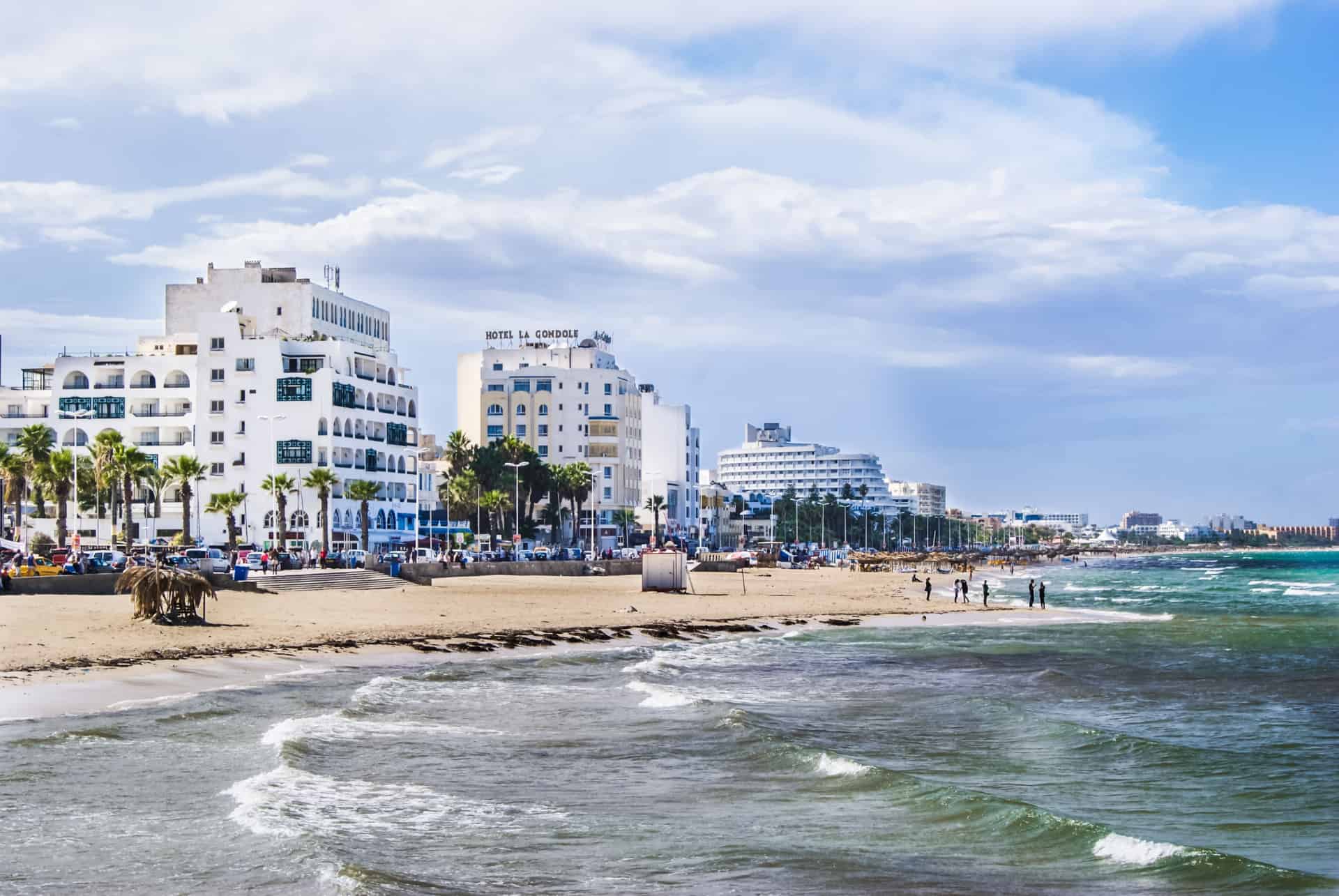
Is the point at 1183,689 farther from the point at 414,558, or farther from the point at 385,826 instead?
the point at 414,558

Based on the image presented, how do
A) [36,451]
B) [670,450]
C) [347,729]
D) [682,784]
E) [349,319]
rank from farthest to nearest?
[670,450] → [349,319] → [36,451] → [347,729] → [682,784]

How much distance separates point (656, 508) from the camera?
486ft

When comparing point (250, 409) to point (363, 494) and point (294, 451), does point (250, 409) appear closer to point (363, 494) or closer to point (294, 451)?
point (294, 451)

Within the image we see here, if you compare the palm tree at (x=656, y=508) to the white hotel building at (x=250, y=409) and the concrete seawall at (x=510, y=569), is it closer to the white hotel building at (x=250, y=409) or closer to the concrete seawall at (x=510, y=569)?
the concrete seawall at (x=510, y=569)

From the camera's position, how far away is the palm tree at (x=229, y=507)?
88.0 metres

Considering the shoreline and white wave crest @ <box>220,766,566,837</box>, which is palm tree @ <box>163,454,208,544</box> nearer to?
the shoreline

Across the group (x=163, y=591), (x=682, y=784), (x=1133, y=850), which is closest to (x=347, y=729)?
(x=682, y=784)

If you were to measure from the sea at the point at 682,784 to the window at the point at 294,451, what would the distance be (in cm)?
6529

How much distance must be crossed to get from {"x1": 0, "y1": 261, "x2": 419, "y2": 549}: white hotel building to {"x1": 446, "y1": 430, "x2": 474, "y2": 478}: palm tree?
23.2 metres

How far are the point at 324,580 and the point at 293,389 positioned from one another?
38465 mm

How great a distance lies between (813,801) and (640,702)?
1086 centimetres

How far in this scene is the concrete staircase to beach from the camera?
204 ft

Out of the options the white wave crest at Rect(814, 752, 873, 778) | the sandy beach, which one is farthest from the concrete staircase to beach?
the white wave crest at Rect(814, 752, 873, 778)

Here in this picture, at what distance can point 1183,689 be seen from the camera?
33.8 m
